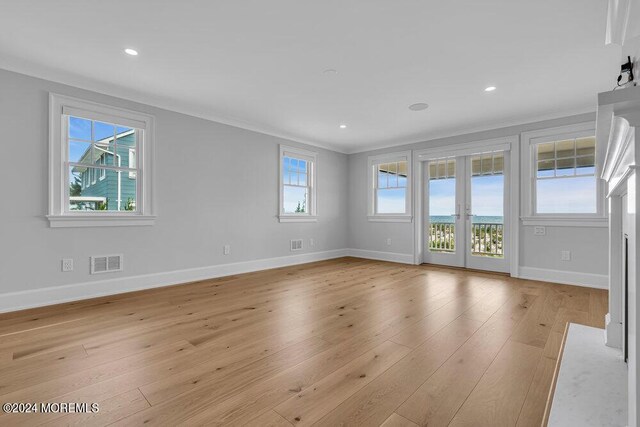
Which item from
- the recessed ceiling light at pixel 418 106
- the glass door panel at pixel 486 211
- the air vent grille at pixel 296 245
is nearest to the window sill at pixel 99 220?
the air vent grille at pixel 296 245

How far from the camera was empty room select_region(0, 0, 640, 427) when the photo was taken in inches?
62.9

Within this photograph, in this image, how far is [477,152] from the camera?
515 cm

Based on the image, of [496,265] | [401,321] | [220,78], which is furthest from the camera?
[496,265]

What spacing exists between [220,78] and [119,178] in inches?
71.8

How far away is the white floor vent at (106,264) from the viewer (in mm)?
3500

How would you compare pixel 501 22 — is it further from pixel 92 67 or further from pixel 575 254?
pixel 92 67

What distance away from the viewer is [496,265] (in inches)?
199

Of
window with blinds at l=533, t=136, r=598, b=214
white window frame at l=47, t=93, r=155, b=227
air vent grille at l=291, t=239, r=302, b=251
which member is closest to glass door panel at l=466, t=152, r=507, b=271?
window with blinds at l=533, t=136, r=598, b=214

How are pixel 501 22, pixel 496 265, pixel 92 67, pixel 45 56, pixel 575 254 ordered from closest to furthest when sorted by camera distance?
pixel 501 22 < pixel 45 56 < pixel 92 67 < pixel 575 254 < pixel 496 265

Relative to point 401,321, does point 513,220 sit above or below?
above

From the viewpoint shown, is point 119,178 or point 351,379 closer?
point 351,379

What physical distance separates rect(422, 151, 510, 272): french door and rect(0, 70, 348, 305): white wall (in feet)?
6.68

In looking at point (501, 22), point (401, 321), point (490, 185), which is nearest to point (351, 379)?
point (401, 321)

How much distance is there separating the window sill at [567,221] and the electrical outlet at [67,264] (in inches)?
238
